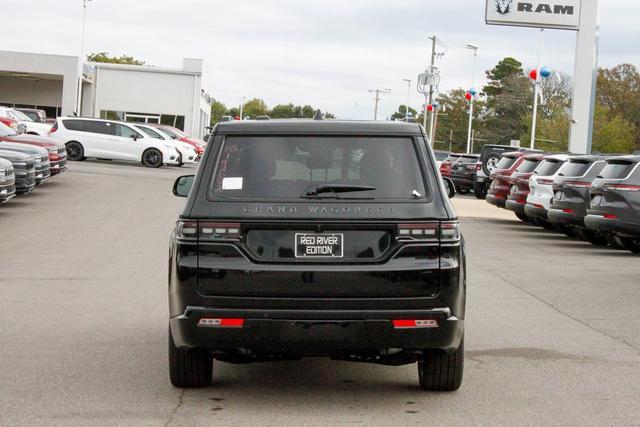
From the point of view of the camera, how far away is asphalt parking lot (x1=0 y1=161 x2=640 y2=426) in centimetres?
650

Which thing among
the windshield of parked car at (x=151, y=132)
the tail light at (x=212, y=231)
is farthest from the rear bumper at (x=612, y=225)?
the windshield of parked car at (x=151, y=132)

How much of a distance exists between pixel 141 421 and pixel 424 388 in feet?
6.26

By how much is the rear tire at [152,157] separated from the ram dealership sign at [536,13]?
15453mm

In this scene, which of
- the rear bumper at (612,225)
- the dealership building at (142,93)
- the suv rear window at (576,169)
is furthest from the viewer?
the dealership building at (142,93)

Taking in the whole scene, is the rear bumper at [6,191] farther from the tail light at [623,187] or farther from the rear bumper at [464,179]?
the rear bumper at [464,179]

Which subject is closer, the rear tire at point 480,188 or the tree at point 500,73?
the rear tire at point 480,188

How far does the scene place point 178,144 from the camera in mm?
45219

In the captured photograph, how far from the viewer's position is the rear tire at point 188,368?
6.91m

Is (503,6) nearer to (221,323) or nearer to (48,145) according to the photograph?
(48,145)

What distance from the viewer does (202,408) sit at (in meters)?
6.55

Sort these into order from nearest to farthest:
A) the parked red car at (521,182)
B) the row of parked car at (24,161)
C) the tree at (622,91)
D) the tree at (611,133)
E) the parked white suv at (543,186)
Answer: the row of parked car at (24,161) → the parked white suv at (543,186) → the parked red car at (521,182) → the tree at (611,133) → the tree at (622,91)

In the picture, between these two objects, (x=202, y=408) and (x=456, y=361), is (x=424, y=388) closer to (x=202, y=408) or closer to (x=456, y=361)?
(x=456, y=361)

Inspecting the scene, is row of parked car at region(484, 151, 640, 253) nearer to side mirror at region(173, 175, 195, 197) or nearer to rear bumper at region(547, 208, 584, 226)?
rear bumper at region(547, 208, 584, 226)

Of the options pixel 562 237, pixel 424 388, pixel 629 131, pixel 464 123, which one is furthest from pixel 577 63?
pixel 464 123
